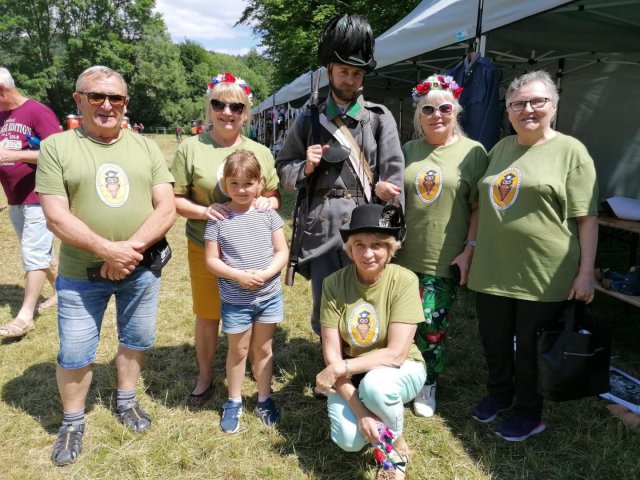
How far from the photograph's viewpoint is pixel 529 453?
2326 mm

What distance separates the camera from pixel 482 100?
12.0 ft

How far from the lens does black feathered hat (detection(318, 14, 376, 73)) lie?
Result: 2277 mm

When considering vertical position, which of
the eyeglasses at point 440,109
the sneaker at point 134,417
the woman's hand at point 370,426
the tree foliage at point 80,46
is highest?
the tree foliage at point 80,46

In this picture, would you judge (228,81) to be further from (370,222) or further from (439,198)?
(439,198)

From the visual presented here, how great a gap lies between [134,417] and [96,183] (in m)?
1.31

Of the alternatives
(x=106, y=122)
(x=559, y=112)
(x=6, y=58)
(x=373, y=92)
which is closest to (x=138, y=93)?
(x=6, y=58)

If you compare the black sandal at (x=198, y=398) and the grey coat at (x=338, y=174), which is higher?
the grey coat at (x=338, y=174)

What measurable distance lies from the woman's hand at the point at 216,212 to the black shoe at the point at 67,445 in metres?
1.26

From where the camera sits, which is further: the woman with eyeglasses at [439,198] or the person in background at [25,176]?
the person in background at [25,176]

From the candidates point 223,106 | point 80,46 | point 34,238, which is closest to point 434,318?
point 223,106

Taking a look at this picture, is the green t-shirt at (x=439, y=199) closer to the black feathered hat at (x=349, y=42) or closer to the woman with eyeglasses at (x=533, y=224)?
the woman with eyeglasses at (x=533, y=224)

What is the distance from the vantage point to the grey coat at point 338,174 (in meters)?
2.43

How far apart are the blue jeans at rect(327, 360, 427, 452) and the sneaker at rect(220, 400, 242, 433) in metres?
0.61

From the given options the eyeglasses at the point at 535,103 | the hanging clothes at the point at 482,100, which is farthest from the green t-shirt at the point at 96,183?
the hanging clothes at the point at 482,100
